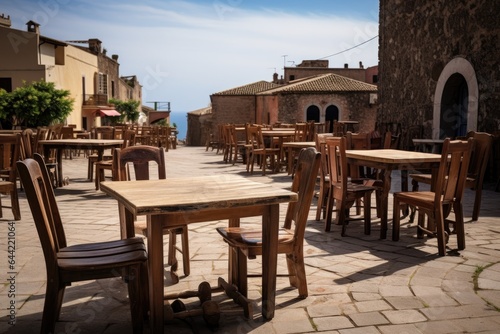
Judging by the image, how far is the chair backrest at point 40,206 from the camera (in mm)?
2383

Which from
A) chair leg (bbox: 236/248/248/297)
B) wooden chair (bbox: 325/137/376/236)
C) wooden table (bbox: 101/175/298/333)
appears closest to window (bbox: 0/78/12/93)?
wooden chair (bbox: 325/137/376/236)

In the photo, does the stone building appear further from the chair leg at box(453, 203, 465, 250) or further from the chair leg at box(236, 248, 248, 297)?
the chair leg at box(236, 248, 248, 297)

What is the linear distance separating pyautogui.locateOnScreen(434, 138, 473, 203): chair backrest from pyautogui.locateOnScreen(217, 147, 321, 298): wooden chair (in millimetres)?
1493

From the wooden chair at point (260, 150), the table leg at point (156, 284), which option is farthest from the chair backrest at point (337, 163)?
the wooden chair at point (260, 150)

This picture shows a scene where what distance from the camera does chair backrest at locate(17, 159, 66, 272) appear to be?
7.82ft

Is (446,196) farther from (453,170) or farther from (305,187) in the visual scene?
(305,187)

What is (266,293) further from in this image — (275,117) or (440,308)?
(275,117)

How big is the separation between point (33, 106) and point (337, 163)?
37.4 ft

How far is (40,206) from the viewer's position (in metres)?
2.42

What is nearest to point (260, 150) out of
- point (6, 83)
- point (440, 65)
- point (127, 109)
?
point (440, 65)

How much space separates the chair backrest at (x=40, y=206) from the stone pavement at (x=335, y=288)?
481 millimetres

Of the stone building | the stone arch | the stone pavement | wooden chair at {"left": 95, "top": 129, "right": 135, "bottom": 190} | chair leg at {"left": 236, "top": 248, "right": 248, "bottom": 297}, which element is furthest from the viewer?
the stone arch

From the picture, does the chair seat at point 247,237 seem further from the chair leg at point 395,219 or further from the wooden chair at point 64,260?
the chair leg at point 395,219

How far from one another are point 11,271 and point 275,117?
86.4 feet
